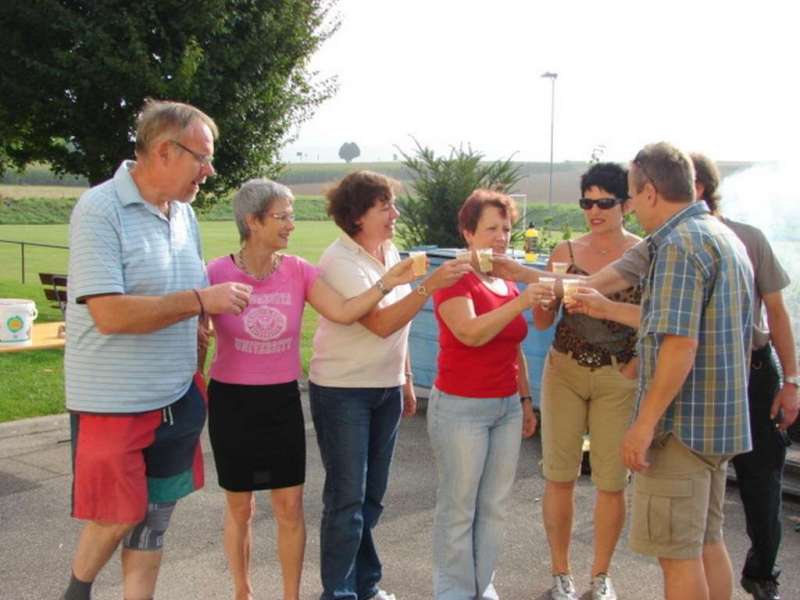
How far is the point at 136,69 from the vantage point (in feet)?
34.0

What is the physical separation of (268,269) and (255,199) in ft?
0.97

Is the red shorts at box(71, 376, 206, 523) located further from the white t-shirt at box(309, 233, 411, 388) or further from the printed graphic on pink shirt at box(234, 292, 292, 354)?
the white t-shirt at box(309, 233, 411, 388)

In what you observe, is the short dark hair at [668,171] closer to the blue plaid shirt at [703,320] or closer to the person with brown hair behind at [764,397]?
the blue plaid shirt at [703,320]

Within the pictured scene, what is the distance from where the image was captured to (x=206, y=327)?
12.7 feet

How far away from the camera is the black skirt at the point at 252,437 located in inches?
146

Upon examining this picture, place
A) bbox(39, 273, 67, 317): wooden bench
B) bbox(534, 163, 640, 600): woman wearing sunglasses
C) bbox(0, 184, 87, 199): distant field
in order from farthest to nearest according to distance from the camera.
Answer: bbox(0, 184, 87, 199): distant field < bbox(39, 273, 67, 317): wooden bench < bbox(534, 163, 640, 600): woman wearing sunglasses

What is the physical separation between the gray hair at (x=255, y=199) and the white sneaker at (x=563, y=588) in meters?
2.10

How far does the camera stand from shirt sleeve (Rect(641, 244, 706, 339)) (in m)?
2.93

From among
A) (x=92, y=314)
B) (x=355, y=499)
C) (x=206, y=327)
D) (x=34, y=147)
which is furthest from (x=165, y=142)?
(x=34, y=147)

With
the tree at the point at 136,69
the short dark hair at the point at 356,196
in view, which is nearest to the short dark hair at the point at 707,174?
the short dark hair at the point at 356,196

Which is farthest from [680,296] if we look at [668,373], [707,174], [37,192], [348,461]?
[37,192]

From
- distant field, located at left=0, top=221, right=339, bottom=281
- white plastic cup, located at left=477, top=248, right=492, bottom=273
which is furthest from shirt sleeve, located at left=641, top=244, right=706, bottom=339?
distant field, located at left=0, top=221, right=339, bottom=281

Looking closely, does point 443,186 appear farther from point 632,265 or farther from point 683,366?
point 683,366

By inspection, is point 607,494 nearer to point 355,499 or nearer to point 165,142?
point 355,499
